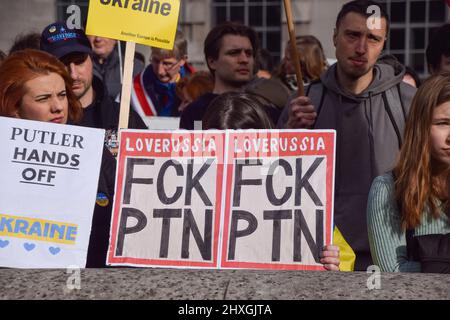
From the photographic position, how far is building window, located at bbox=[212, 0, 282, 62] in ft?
60.0

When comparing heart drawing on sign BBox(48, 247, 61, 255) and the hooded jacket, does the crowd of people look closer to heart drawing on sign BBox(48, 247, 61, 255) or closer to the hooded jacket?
the hooded jacket

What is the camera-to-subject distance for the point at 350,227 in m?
4.68

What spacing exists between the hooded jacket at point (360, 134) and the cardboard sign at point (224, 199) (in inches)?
30.2

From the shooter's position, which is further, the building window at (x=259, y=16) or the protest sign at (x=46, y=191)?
the building window at (x=259, y=16)

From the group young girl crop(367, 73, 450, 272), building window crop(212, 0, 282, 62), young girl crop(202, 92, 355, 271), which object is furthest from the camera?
building window crop(212, 0, 282, 62)

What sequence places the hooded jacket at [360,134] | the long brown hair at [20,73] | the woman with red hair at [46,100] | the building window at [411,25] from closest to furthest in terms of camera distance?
the woman with red hair at [46,100] → the long brown hair at [20,73] → the hooded jacket at [360,134] → the building window at [411,25]

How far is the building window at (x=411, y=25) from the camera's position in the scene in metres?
18.2

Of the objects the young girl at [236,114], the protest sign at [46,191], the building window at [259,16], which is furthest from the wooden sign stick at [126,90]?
the building window at [259,16]

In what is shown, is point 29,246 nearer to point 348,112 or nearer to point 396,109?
point 348,112

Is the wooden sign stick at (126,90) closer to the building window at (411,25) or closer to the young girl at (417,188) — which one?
the young girl at (417,188)

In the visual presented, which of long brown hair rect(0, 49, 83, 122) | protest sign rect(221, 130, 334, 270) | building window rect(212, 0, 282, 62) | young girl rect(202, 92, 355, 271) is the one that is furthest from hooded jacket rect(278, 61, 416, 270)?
building window rect(212, 0, 282, 62)
